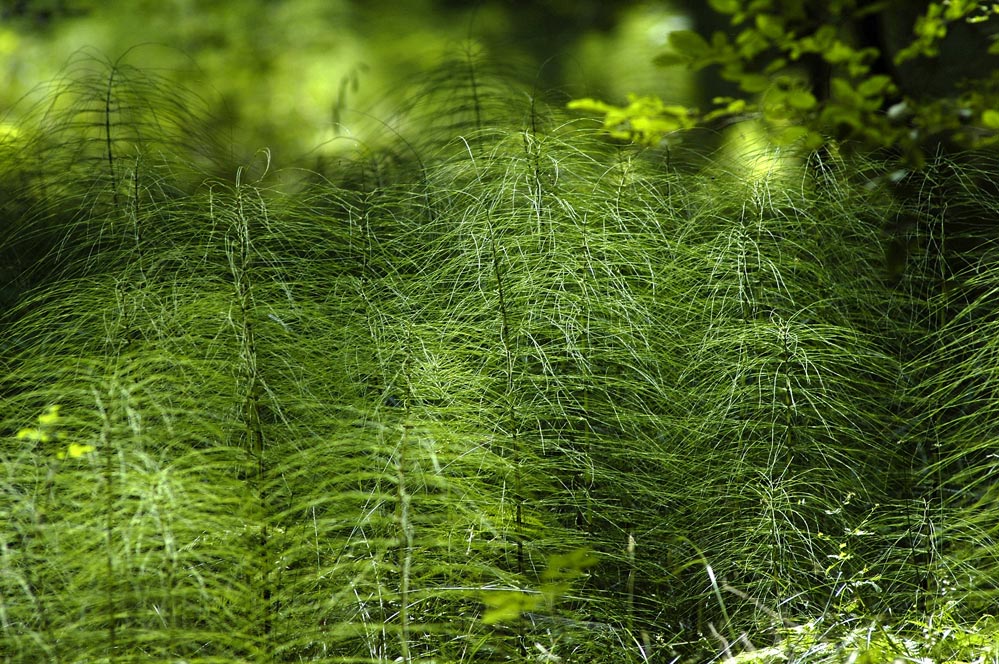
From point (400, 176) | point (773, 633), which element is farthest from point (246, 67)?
point (773, 633)

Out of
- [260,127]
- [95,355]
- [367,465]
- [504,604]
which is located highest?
[260,127]

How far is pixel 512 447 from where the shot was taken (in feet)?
7.32

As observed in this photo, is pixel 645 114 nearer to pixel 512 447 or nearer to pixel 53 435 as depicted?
pixel 512 447

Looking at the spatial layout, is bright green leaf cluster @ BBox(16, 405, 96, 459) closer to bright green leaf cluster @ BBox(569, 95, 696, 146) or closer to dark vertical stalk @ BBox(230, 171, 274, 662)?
dark vertical stalk @ BBox(230, 171, 274, 662)

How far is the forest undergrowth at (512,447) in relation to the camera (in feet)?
5.97

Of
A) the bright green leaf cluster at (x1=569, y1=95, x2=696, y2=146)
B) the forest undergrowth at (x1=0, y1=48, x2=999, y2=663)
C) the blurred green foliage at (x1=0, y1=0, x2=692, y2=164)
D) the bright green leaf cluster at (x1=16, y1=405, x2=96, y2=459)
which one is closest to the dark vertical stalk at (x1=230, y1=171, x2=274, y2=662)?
the forest undergrowth at (x1=0, y1=48, x2=999, y2=663)

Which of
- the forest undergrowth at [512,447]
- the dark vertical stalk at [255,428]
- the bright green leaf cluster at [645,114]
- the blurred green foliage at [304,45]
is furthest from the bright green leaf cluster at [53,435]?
the blurred green foliage at [304,45]

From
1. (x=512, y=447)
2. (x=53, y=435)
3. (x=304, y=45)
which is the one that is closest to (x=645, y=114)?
(x=512, y=447)

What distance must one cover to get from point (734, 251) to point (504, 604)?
1428 millimetres

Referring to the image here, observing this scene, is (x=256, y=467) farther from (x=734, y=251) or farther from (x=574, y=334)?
(x=734, y=251)

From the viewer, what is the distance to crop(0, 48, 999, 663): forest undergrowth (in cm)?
182

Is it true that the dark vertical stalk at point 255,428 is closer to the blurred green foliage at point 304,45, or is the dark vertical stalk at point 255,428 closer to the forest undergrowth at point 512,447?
the forest undergrowth at point 512,447

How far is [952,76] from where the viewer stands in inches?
158

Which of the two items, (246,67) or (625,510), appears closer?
(625,510)
